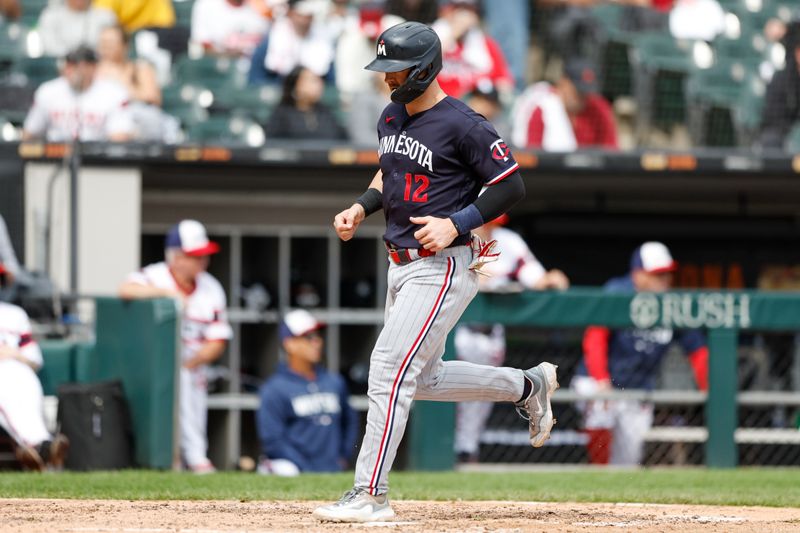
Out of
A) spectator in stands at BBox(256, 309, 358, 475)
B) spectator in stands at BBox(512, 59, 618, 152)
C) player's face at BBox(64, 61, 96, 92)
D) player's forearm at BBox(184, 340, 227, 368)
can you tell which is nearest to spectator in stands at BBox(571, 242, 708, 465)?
spectator in stands at BBox(256, 309, 358, 475)

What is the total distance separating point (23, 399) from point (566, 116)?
16.5 feet

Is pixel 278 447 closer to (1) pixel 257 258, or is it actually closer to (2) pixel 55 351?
(2) pixel 55 351

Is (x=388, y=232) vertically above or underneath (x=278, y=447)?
above

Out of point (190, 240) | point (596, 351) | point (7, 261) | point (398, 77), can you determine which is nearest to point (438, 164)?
point (398, 77)

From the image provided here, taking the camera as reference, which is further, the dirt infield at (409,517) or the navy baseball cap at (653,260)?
the navy baseball cap at (653,260)

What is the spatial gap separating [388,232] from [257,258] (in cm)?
636

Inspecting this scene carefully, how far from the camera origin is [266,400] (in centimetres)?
853

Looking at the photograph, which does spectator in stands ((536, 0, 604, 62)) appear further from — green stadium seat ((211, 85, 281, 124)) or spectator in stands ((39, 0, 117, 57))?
spectator in stands ((39, 0, 117, 57))

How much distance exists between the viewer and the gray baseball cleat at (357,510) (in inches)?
190

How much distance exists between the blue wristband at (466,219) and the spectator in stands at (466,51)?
6588 mm

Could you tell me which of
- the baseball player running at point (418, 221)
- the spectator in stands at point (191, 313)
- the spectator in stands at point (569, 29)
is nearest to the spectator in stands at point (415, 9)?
the spectator in stands at point (569, 29)

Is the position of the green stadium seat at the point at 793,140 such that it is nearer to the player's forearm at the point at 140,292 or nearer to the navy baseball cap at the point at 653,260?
the navy baseball cap at the point at 653,260

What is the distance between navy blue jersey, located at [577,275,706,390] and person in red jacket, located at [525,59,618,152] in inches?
80.9

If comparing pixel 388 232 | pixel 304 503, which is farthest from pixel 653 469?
pixel 388 232
